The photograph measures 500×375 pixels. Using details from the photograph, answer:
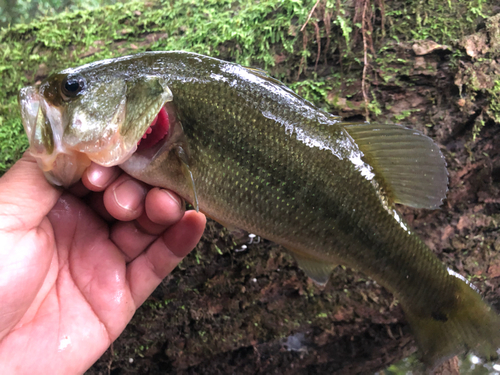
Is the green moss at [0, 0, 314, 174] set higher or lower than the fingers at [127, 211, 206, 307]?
higher

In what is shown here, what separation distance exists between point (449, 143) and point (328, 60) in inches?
36.1

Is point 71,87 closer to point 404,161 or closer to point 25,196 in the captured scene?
point 25,196

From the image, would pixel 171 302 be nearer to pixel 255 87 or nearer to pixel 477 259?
pixel 255 87

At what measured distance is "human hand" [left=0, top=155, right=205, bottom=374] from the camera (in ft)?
3.47

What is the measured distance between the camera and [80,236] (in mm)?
1326

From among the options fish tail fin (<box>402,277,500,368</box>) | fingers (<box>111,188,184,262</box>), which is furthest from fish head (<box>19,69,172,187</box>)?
fish tail fin (<box>402,277,500,368</box>)

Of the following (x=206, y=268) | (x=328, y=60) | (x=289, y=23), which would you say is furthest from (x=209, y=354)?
(x=289, y=23)

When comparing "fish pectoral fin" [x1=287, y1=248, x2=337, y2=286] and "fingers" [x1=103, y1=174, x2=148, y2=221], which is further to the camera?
"fish pectoral fin" [x1=287, y1=248, x2=337, y2=286]

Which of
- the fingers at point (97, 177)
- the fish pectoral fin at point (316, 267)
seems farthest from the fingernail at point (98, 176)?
the fish pectoral fin at point (316, 267)

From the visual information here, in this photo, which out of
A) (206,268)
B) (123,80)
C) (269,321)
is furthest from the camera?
(269,321)

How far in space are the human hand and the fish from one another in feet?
0.33

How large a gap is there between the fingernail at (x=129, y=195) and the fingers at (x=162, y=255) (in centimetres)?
23

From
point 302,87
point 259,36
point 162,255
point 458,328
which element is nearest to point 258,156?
point 162,255

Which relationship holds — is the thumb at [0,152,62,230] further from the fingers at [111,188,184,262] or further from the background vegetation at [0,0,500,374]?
the background vegetation at [0,0,500,374]
